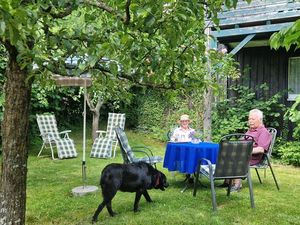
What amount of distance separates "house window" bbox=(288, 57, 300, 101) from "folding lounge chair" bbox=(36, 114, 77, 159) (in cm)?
592

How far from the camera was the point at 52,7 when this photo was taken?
2.30 meters

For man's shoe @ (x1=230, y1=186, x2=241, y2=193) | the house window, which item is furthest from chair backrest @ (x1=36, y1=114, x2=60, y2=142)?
the house window

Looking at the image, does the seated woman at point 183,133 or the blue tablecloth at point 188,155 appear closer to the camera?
the blue tablecloth at point 188,155

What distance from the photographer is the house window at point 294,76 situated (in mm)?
10000

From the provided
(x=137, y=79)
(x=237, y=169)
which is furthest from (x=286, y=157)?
(x=137, y=79)

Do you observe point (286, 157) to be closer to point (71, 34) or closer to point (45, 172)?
point (45, 172)

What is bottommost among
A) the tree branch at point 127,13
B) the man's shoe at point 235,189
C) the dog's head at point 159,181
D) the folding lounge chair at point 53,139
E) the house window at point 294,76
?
the man's shoe at point 235,189

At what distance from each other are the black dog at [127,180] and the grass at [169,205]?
237 mm

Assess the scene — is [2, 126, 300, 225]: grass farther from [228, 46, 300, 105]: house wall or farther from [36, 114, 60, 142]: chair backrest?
[228, 46, 300, 105]: house wall

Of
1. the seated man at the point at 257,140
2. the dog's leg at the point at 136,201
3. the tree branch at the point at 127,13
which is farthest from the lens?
the seated man at the point at 257,140

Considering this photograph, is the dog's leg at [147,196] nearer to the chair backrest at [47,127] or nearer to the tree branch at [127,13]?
the tree branch at [127,13]

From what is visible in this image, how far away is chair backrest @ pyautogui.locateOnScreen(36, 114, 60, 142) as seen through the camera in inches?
372

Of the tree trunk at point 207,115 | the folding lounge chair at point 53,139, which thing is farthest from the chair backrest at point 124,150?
the tree trunk at point 207,115

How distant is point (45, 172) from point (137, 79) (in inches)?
183
